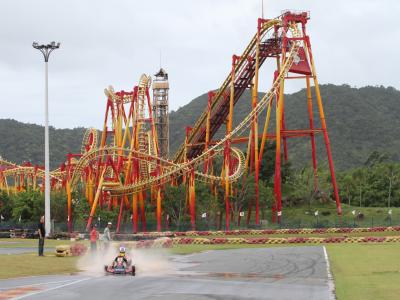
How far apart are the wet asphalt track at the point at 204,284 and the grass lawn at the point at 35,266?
2336mm

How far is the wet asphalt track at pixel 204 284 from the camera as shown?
19281mm

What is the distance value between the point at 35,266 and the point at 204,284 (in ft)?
35.8

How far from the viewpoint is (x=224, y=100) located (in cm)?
7719

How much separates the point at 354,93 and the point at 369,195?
9892cm

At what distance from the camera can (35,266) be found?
30.7 meters

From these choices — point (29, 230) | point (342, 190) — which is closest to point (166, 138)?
point (342, 190)

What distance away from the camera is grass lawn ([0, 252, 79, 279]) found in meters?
27.6

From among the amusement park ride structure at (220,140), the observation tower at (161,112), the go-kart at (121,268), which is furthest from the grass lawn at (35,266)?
the observation tower at (161,112)

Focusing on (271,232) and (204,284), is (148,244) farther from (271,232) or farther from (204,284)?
(271,232)

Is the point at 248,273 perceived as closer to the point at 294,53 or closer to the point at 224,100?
the point at 294,53

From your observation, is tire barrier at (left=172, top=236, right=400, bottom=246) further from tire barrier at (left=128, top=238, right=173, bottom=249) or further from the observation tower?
the observation tower

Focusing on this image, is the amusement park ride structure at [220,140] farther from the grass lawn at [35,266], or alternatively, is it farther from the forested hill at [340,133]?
the forested hill at [340,133]

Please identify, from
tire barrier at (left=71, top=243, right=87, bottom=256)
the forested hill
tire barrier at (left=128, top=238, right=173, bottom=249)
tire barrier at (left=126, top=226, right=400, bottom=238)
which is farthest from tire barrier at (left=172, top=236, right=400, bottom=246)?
the forested hill

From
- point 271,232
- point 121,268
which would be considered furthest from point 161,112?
point 121,268
